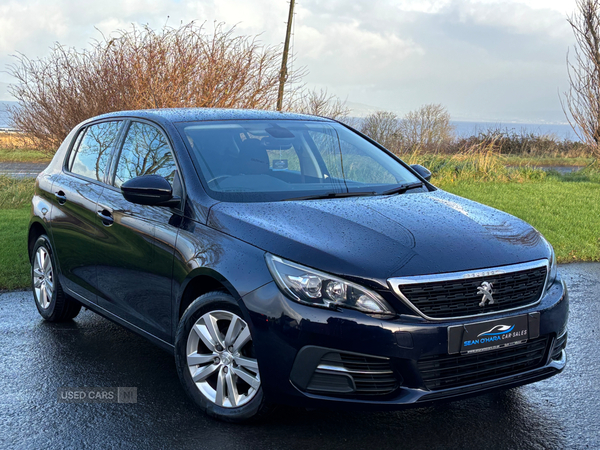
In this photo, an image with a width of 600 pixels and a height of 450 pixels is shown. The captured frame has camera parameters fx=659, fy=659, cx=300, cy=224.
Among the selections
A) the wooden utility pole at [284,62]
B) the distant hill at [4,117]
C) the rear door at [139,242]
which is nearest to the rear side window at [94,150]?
the rear door at [139,242]

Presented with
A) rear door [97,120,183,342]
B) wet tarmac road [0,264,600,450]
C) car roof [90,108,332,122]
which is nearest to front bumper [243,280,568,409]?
wet tarmac road [0,264,600,450]

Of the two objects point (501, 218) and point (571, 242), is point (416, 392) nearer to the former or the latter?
point (501, 218)

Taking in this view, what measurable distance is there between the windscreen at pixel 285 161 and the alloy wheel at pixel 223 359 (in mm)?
739

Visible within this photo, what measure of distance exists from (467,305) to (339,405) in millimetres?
765

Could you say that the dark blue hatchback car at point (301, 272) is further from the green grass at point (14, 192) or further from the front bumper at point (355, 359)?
the green grass at point (14, 192)

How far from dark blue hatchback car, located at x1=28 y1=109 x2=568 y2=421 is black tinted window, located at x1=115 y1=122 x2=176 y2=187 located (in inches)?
0.6

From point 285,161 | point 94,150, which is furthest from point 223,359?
point 94,150

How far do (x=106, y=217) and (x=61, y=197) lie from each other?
924 millimetres

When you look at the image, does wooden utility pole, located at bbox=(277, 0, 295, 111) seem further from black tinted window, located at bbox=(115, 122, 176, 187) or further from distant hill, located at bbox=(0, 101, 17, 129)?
black tinted window, located at bbox=(115, 122, 176, 187)

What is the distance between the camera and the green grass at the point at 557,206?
8656mm

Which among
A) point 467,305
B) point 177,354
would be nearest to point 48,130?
point 177,354

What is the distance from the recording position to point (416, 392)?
9.99 ft

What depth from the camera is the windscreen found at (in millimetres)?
3967

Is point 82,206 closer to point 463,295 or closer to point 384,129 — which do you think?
point 463,295
